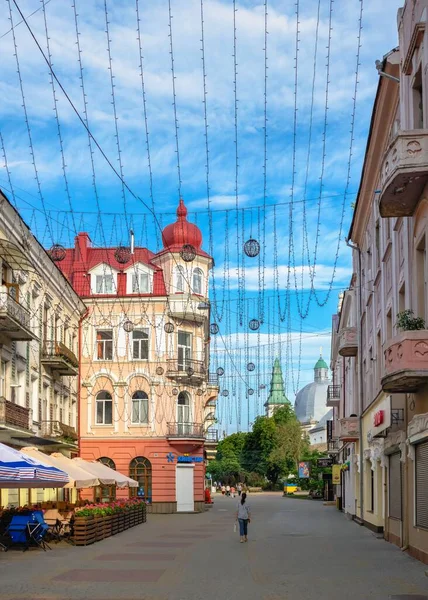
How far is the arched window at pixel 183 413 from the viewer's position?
162 feet

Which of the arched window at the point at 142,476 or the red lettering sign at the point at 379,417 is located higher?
the red lettering sign at the point at 379,417

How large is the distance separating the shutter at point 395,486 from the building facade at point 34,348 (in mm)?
11873

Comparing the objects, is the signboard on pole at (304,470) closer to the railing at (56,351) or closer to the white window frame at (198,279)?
the white window frame at (198,279)

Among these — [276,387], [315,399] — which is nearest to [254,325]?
[276,387]

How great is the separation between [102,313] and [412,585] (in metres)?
36.0

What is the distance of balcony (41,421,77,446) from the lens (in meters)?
38.4

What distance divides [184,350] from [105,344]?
4.41 m

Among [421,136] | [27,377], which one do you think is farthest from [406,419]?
[27,377]

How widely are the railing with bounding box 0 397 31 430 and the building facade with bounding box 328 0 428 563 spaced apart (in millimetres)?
11785

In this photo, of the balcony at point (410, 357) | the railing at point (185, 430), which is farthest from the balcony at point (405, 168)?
the railing at point (185, 430)

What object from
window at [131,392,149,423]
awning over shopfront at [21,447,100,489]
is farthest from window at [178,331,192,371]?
awning over shopfront at [21,447,100,489]

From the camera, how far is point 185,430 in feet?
162

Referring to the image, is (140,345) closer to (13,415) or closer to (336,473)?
(336,473)

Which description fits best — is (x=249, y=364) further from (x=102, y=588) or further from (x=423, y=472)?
(x=102, y=588)
